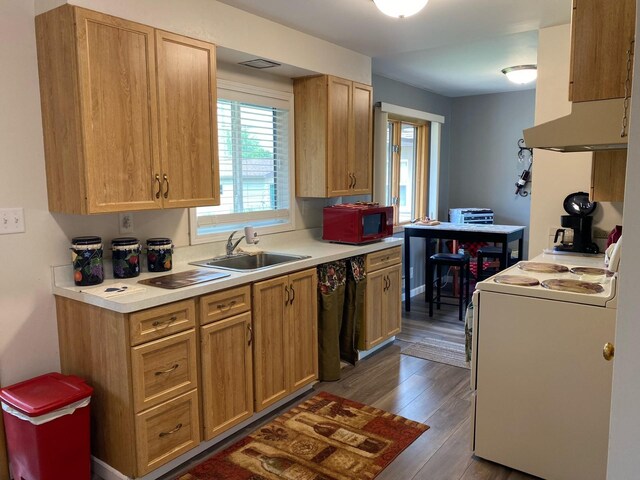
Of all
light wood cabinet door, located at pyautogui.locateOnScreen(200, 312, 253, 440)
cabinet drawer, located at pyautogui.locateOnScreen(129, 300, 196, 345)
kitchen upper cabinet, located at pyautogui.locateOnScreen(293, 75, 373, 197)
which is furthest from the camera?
kitchen upper cabinet, located at pyautogui.locateOnScreen(293, 75, 373, 197)

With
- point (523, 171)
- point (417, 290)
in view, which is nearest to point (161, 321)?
point (417, 290)

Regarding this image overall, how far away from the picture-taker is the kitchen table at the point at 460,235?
4668 mm

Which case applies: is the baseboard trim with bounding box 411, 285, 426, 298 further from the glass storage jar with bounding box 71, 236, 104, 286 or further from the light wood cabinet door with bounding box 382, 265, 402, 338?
the glass storage jar with bounding box 71, 236, 104, 286

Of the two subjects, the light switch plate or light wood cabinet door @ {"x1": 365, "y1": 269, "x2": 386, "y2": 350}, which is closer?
the light switch plate

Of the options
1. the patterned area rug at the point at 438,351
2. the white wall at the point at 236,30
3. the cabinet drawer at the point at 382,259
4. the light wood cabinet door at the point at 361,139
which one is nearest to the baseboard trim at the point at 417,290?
the patterned area rug at the point at 438,351

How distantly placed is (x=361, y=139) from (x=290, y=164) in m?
0.64

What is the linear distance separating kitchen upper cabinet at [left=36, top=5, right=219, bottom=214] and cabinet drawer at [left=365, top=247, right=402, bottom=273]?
1509 mm

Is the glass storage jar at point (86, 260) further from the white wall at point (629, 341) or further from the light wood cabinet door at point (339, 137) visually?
the white wall at point (629, 341)

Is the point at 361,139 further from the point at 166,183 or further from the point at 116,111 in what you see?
the point at 116,111

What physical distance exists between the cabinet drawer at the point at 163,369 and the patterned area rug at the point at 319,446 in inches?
A: 17.2

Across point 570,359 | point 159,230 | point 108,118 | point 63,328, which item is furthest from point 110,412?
point 570,359

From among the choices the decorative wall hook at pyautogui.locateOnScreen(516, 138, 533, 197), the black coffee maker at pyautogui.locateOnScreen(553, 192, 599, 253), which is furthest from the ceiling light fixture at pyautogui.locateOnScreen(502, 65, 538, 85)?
the black coffee maker at pyautogui.locateOnScreen(553, 192, 599, 253)

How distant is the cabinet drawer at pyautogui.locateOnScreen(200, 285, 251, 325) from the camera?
7.77 ft

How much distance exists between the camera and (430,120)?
223 inches
